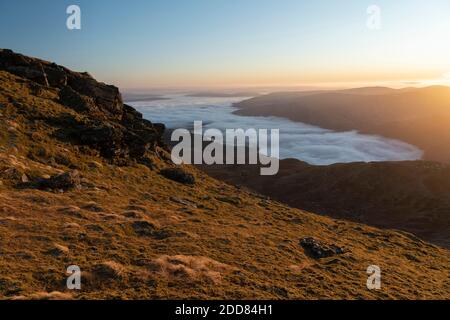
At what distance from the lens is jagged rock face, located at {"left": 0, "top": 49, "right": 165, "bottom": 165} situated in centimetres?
3209

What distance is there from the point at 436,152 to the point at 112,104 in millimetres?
191537

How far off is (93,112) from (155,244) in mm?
26149

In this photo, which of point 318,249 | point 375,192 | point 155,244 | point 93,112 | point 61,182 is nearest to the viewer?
point 155,244

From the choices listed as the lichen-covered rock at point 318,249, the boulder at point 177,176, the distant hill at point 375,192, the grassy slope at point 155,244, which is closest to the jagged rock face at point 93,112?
the grassy slope at point 155,244

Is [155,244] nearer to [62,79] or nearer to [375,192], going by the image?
[62,79]

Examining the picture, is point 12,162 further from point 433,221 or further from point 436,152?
point 436,152

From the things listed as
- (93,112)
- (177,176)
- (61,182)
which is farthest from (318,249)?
(93,112)

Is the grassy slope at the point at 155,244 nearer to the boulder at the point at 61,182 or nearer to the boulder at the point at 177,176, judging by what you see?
the boulder at the point at 61,182

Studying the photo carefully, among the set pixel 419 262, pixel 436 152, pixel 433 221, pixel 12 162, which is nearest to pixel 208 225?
pixel 12 162

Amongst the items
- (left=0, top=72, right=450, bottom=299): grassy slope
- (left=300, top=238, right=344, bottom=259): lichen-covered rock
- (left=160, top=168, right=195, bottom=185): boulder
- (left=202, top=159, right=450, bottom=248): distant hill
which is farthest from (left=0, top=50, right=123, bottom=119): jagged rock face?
(left=202, top=159, right=450, bottom=248): distant hill

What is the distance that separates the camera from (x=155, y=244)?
17.6m

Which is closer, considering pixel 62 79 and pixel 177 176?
pixel 177 176

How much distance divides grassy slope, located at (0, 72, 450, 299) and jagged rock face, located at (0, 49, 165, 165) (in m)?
2.27

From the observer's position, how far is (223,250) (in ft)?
60.3
